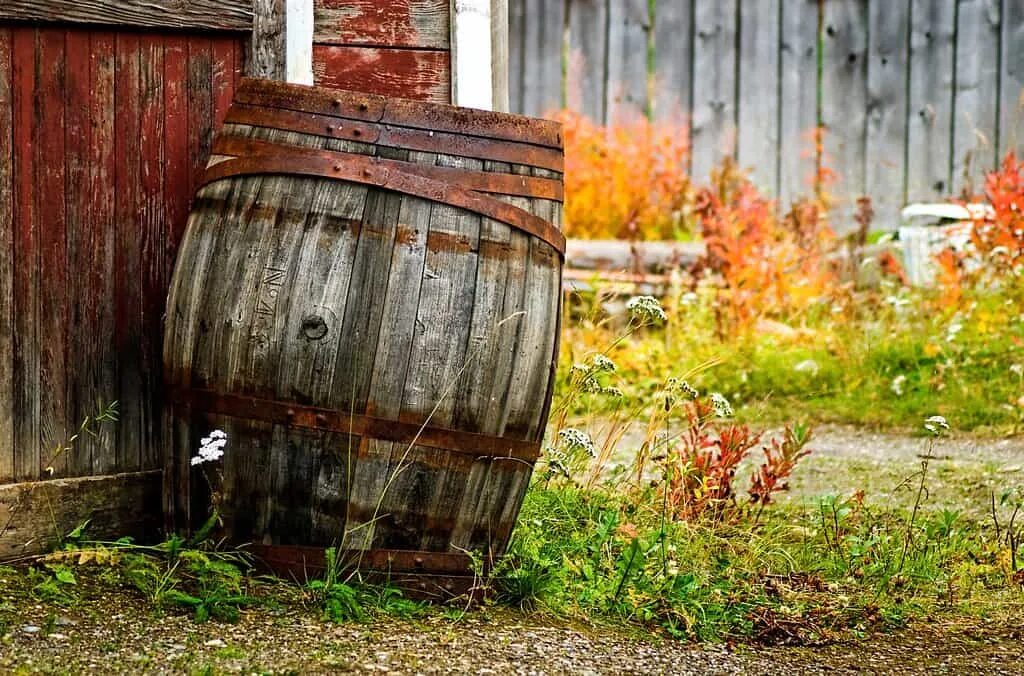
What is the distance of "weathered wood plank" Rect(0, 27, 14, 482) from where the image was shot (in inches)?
118

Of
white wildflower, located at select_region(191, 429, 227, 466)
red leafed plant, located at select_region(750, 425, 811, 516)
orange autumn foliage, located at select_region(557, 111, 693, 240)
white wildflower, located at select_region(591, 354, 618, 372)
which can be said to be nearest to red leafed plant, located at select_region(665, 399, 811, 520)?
red leafed plant, located at select_region(750, 425, 811, 516)

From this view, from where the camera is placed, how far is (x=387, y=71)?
134 inches

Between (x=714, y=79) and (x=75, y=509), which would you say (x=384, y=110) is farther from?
(x=714, y=79)

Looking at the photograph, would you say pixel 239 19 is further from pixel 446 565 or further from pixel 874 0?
pixel 874 0

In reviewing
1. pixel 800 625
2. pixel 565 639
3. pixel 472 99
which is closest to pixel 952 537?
pixel 800 625

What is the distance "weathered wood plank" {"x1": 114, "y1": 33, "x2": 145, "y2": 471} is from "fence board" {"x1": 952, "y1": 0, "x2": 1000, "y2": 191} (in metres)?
6.34

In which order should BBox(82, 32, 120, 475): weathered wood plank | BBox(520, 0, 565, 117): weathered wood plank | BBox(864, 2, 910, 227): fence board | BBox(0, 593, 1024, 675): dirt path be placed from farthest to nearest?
BBox(520, 0, 565, 117): weathered wood plank < BBox(864, 2, 910, 227): fence board < BBox(82, 32, 120, 475): weathered wood plank < BBox(0, 593, 1024, 675): dirt path

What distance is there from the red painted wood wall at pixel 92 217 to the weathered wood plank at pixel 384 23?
232 mm

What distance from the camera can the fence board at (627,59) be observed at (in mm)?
8719

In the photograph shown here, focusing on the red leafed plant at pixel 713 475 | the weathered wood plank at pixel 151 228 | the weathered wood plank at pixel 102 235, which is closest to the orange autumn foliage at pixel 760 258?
the red leafed plant at pixel 713 475

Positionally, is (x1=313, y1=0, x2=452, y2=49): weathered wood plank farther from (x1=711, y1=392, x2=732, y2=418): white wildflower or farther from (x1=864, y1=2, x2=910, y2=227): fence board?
(x1=864, y1=2, x2=910, y2=227): fence board

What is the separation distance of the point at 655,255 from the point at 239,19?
14.4ft

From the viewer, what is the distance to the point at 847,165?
8523 mm

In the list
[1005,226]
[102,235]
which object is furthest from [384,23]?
[1005,226]
